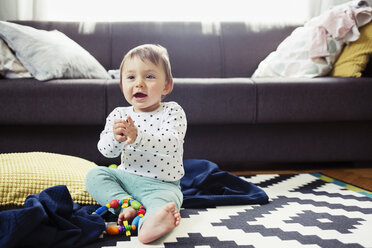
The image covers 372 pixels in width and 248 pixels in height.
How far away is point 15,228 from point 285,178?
1.18 meters

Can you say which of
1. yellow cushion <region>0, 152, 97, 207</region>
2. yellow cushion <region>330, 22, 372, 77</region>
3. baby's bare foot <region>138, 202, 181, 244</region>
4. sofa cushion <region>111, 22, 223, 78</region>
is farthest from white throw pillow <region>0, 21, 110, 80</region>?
yellow cushion <region>330, 22, 372, 77</region>

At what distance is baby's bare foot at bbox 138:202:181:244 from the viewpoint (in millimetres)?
863

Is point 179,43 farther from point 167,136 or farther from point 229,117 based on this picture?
point 167,136

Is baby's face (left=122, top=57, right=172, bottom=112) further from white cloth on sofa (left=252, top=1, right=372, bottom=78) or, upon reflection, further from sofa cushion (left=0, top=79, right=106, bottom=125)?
white cloth on sofa (left=252, top=1, right=372, bottom=78)

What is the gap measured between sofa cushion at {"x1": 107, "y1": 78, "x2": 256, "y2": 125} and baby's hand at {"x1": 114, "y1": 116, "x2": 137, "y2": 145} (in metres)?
0.74

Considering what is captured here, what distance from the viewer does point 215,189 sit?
133 cm

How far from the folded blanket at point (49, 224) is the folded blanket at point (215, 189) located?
0.38 metres

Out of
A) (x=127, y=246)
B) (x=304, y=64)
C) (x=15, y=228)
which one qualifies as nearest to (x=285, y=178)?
(x=304, y=64)

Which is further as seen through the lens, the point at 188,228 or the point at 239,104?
the point at 239,104

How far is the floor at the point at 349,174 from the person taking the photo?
5.20ft

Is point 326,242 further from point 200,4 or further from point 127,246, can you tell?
point 200,4

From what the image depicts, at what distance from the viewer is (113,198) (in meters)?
1.07

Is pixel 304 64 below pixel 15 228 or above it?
above

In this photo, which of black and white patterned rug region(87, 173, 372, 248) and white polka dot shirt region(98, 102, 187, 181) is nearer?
black and white patterned rug region(87, 173, 372, 248)
